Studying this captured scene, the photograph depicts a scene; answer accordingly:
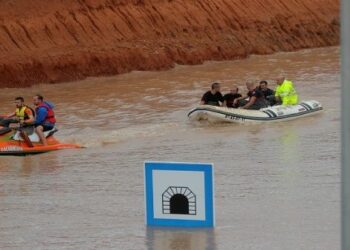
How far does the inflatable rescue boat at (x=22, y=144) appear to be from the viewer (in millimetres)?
20281

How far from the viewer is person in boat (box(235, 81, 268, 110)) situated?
75.5 ft

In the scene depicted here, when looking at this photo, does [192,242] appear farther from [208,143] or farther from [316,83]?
[316,83]

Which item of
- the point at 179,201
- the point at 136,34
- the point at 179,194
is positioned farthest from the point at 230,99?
the point at 136,34

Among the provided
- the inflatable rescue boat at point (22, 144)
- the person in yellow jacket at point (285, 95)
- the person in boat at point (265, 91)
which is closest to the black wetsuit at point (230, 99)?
the person in boat at point (265, 91)

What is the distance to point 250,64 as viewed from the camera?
38250 millimetres

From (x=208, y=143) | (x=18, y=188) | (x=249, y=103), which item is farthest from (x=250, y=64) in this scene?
(x=18, y=188)

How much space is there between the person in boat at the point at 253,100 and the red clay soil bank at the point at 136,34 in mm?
12366

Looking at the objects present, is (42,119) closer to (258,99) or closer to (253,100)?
(253,100)

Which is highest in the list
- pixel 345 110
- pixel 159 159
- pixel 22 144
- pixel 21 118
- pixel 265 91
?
pixel 345 110

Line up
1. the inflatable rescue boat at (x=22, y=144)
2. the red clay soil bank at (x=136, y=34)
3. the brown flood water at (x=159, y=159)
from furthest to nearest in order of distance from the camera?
1. the red clay soil bank at (x=136, y=34)
2. the inflatable rescue boat at (x=22, y=144)
3. the brown flood water at (x=159, y=159)

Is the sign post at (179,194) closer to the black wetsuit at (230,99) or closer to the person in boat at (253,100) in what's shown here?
the person in boat at (253,100)

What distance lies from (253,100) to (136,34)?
15756 millimetres

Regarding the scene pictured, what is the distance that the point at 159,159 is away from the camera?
19172mm

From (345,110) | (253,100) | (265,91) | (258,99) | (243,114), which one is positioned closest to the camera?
(345,110)
